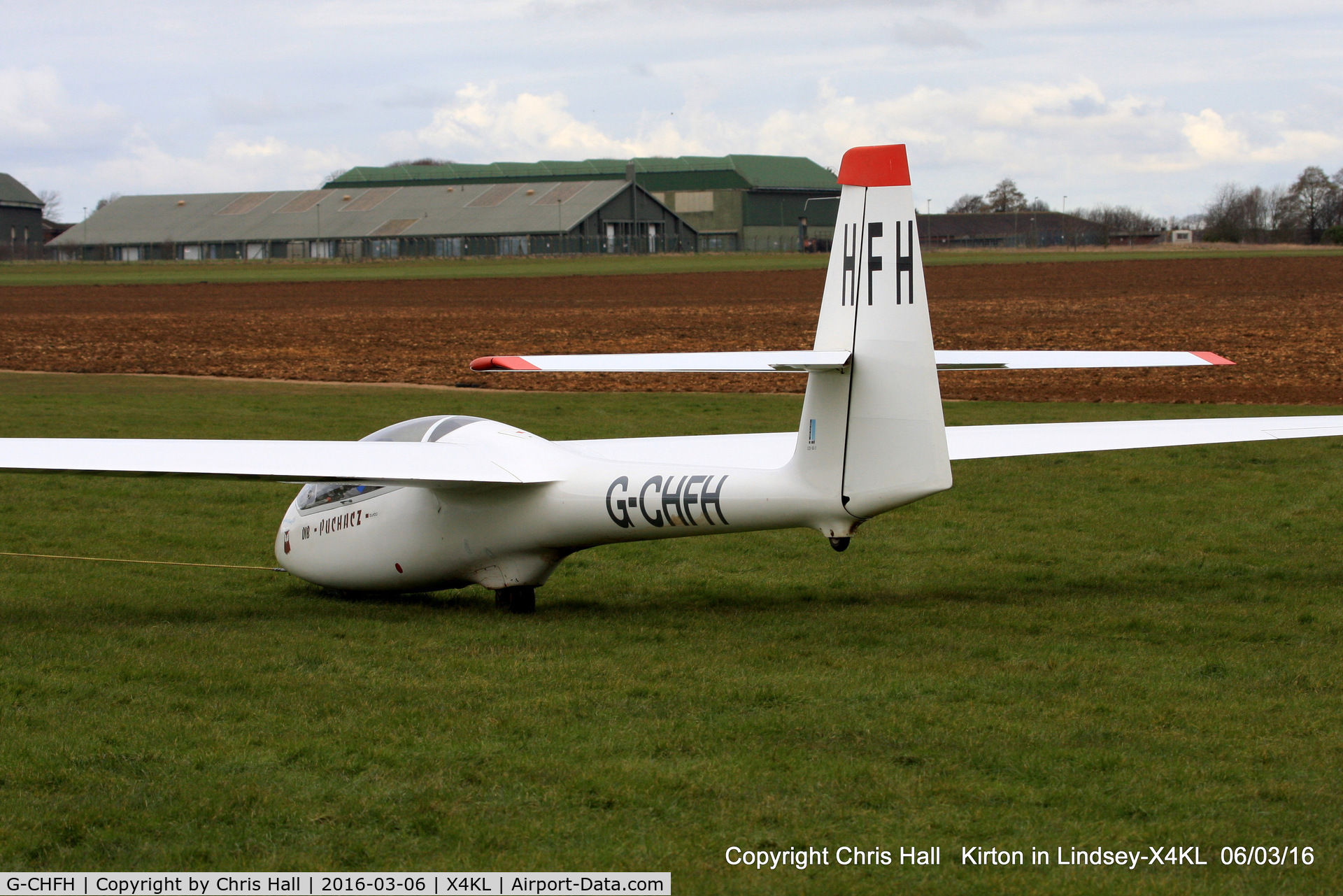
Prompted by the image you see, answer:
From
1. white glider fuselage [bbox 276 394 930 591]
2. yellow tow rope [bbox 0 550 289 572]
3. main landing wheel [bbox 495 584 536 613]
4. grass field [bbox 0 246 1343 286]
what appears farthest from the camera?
grass field [bbox 0 246 1343 286]

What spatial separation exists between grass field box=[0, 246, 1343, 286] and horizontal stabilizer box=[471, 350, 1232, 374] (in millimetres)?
82038

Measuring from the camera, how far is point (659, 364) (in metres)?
8.59

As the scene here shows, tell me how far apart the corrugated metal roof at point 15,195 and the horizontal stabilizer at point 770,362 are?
7079 inches

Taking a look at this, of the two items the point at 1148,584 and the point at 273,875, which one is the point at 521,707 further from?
the point at 1148,584

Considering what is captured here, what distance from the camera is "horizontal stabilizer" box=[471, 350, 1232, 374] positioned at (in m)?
8.54

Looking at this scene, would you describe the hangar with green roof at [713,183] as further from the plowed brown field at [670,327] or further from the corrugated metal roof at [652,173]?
the plowed brown field at [670,327]

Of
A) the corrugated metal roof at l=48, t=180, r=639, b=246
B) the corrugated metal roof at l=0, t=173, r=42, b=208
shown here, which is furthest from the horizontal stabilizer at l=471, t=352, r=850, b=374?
the corrugated metal roof at l=0, t=173, r=42, b=208

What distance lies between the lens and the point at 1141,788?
6.53m

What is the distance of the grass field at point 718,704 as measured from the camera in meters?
6.00

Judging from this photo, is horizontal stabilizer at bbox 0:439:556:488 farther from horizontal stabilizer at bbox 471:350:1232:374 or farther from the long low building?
the long low building

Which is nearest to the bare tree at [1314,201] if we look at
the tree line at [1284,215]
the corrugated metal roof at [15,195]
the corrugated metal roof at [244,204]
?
the tree line at [1284,215]

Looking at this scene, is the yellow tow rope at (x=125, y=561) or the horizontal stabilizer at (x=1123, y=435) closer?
the horizontal stabilizer at (x=1123, y=435)

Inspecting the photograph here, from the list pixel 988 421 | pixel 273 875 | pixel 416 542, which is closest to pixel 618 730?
pixel 273 875

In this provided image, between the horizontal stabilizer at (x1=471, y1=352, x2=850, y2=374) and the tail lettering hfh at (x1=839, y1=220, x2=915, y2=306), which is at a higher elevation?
the tail lettering hfh at (x1=839, y1=220, x2=915, y2=306)
